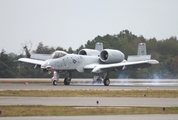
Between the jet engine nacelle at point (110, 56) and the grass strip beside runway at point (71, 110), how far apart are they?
3380cm

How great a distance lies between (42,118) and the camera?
21094 mm

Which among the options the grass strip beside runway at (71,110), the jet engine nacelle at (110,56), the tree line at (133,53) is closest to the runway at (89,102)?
the grass strip beside runway at (71,110)

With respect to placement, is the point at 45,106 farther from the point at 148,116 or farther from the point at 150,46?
the point at 150,46

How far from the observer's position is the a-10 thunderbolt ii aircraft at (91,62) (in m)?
55.7

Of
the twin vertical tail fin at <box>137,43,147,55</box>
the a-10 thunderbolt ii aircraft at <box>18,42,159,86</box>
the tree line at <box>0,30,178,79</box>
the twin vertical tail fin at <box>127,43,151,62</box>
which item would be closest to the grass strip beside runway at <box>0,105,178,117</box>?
the a-10 thunderbolt ii aircraft at <box>18,42,159,86</box>

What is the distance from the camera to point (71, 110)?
80.7 feet

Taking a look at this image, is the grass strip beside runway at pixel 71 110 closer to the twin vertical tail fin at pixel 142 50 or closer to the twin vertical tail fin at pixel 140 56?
the twin vertical tail fin at pixel 140 56

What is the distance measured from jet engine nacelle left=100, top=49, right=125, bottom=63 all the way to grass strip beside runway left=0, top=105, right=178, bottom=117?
111 ft

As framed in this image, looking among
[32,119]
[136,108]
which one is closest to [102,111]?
[136,108]

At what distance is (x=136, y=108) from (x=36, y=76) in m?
68.7

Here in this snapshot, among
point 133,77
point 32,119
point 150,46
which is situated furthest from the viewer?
point 133,77

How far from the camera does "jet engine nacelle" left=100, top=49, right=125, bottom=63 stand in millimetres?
59781

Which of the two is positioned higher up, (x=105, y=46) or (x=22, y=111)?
(x=105, y=46)

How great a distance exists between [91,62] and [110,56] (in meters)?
2.68
